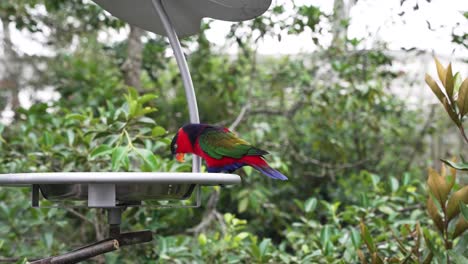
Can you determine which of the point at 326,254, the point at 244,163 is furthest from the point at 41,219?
the point at 244,163

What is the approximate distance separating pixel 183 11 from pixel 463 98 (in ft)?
2.85

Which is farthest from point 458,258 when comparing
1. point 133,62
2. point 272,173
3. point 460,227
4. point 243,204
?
point 133,62

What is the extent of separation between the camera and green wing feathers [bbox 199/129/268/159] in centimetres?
145

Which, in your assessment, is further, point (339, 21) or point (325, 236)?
point (339, 21)

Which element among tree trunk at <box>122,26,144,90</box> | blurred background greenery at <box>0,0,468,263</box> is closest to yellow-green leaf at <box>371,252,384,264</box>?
blurred background greenery at <box>0,0,468,263</box>

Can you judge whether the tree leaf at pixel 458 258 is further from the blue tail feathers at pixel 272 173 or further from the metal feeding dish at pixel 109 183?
the metal feeding dish at pixel 109 183

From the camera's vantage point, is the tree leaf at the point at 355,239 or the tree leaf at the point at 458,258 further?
the tree leaf at the point at 355,239

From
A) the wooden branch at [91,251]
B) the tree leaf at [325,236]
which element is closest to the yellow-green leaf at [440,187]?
the tree leaf at [325,236]

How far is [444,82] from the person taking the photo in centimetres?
176

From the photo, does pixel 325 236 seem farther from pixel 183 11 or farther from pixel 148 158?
pixel 183 11

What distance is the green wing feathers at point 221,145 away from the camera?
1.45m

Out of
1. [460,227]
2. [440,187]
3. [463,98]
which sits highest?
[463,98]

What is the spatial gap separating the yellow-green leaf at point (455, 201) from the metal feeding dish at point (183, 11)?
910 millimetres

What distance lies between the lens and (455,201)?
1890 millimetres
